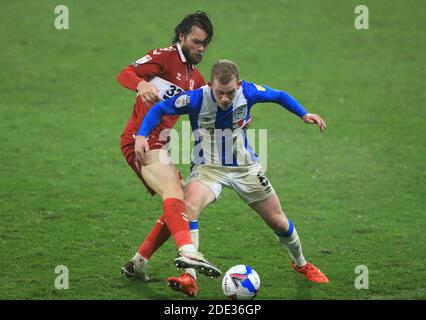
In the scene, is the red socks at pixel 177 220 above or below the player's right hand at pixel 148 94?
below

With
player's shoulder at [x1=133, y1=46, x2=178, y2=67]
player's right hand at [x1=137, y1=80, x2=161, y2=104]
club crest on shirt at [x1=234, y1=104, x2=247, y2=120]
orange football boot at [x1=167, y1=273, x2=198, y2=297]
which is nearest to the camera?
orange football boot at [x1=167, y1=273, x2=198, y2=297]

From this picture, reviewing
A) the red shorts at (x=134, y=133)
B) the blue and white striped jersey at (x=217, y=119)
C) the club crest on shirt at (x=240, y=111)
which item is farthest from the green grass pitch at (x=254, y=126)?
the club crest on shirt at (x=240, y=111)

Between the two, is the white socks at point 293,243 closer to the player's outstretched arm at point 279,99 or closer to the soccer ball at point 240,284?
the soccer ball at point 240,284

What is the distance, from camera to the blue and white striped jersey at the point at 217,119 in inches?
318

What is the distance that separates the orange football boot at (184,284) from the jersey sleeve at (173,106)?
4.58ft

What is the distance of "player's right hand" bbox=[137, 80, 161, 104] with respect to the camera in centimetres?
798

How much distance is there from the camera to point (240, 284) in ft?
25.8

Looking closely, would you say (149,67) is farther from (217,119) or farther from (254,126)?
(254,126)

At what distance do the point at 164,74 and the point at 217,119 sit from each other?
87 centimetres

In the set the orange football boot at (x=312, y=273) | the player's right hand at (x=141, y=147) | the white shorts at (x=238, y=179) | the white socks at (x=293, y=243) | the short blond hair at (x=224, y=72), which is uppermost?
the short blond hair at (x=224, y=72)

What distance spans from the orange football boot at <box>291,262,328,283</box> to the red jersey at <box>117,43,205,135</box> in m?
2.03

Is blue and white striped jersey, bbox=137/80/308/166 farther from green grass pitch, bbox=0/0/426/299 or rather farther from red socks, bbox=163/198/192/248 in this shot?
green grass pitch, bbox=0/0/426/299

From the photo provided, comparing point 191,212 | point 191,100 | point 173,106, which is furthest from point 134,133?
point 191,212

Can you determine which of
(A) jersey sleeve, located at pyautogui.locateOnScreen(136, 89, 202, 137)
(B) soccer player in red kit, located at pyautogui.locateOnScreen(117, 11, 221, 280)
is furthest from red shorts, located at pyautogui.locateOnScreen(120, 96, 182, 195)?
(A) jersey sleeve, located at pyautogui.locateOnScreen(136, 89, 202, 137)
